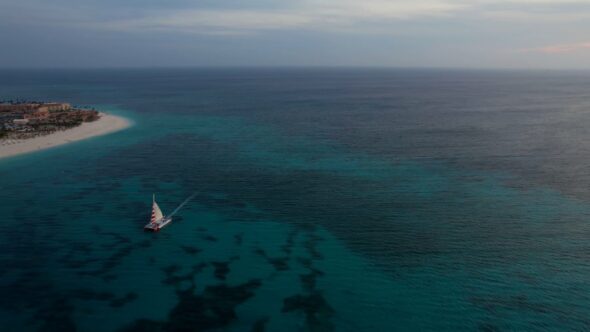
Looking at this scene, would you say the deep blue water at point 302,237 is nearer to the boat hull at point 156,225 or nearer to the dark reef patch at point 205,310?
the dark reef patch at point 205,310

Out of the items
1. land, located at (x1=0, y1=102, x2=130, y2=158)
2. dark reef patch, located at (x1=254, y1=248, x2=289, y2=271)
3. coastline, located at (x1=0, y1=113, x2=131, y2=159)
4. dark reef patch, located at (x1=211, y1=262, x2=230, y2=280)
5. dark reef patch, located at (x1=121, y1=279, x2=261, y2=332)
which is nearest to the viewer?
dark reef patch, located at (x1=121, y1=279, x2=261, y2=332)

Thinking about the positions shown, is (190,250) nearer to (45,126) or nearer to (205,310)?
(205,310)

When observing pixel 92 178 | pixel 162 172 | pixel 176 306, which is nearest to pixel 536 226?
pixel 176 306

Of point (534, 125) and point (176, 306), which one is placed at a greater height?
point (534, 125)

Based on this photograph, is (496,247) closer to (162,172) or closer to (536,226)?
(536,226)

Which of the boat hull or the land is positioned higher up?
the land

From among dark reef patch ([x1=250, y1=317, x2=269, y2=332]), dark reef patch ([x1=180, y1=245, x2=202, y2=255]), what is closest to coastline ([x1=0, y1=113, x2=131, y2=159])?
dark reef patch ([x1=180, y1=245, x2=202, y2=255])

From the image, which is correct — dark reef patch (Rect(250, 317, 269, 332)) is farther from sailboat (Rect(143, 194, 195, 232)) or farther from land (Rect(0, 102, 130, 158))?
land (Rect(0, 102, 130, 158))
